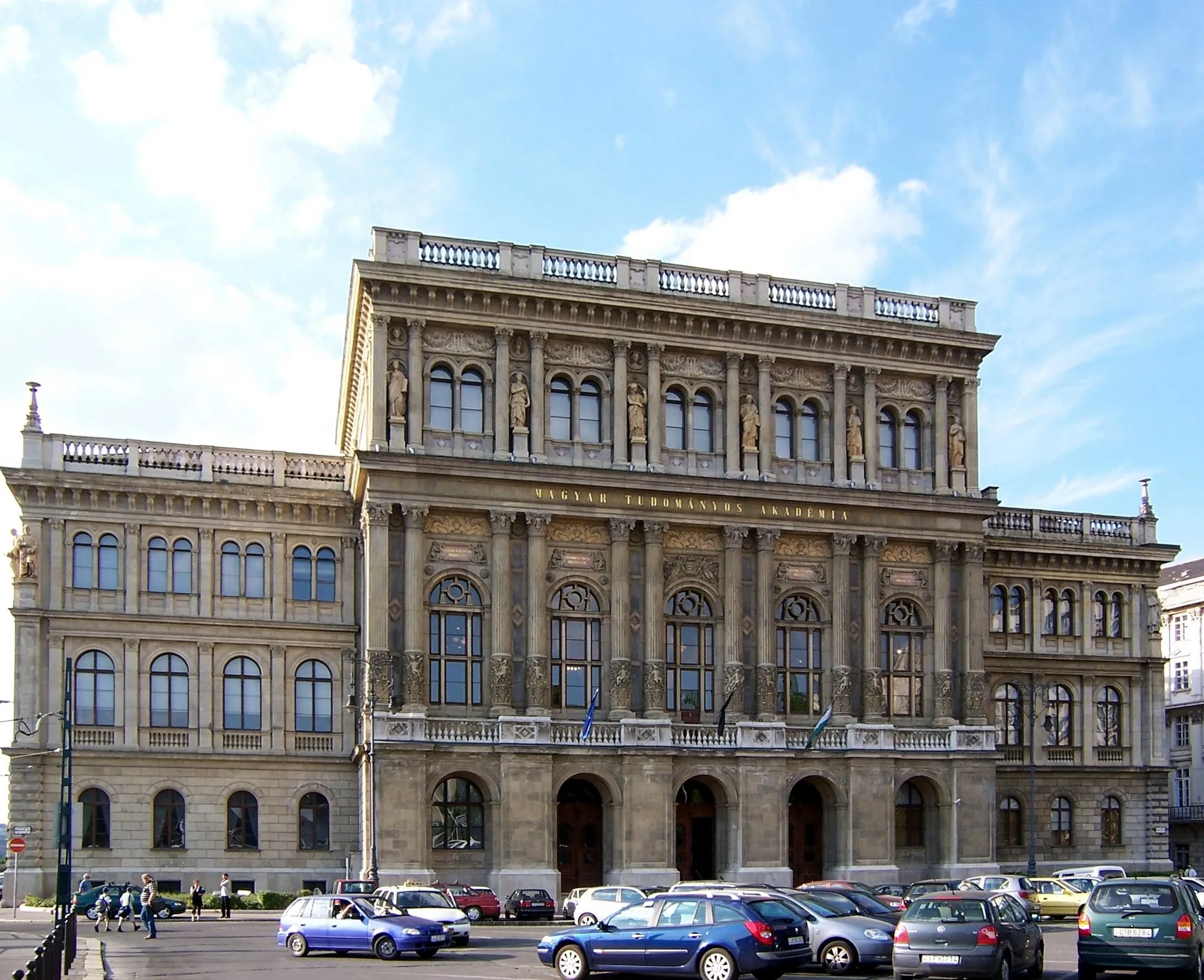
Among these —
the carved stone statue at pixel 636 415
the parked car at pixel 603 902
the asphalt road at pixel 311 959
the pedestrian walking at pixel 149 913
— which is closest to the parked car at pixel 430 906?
the asphalt road at pixel 311 959

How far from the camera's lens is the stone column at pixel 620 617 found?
57750 mm

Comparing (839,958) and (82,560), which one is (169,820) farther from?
Result: (839,958)

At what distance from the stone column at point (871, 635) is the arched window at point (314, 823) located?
20964 mm

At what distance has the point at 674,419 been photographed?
200 ft

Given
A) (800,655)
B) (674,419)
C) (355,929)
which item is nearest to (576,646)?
(800,655)

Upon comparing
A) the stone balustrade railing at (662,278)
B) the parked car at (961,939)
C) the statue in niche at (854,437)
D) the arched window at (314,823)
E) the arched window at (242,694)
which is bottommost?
the arched window at (314,823)

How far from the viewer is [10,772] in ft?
189

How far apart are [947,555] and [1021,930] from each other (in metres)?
34.7

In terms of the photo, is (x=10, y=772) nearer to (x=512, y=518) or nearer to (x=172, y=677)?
(x=172, y=677)

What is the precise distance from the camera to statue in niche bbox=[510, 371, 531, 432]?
191ft

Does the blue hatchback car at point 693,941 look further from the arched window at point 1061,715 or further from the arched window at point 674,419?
the arched window at point 1061,715

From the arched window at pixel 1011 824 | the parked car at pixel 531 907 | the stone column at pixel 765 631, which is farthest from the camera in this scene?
the arched window at pixel 1011 824

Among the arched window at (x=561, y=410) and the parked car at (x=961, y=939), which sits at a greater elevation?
the arched window at (x=561, y=410)

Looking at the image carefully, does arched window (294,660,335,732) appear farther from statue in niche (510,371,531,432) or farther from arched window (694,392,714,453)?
arched window (694,392,714,453)
